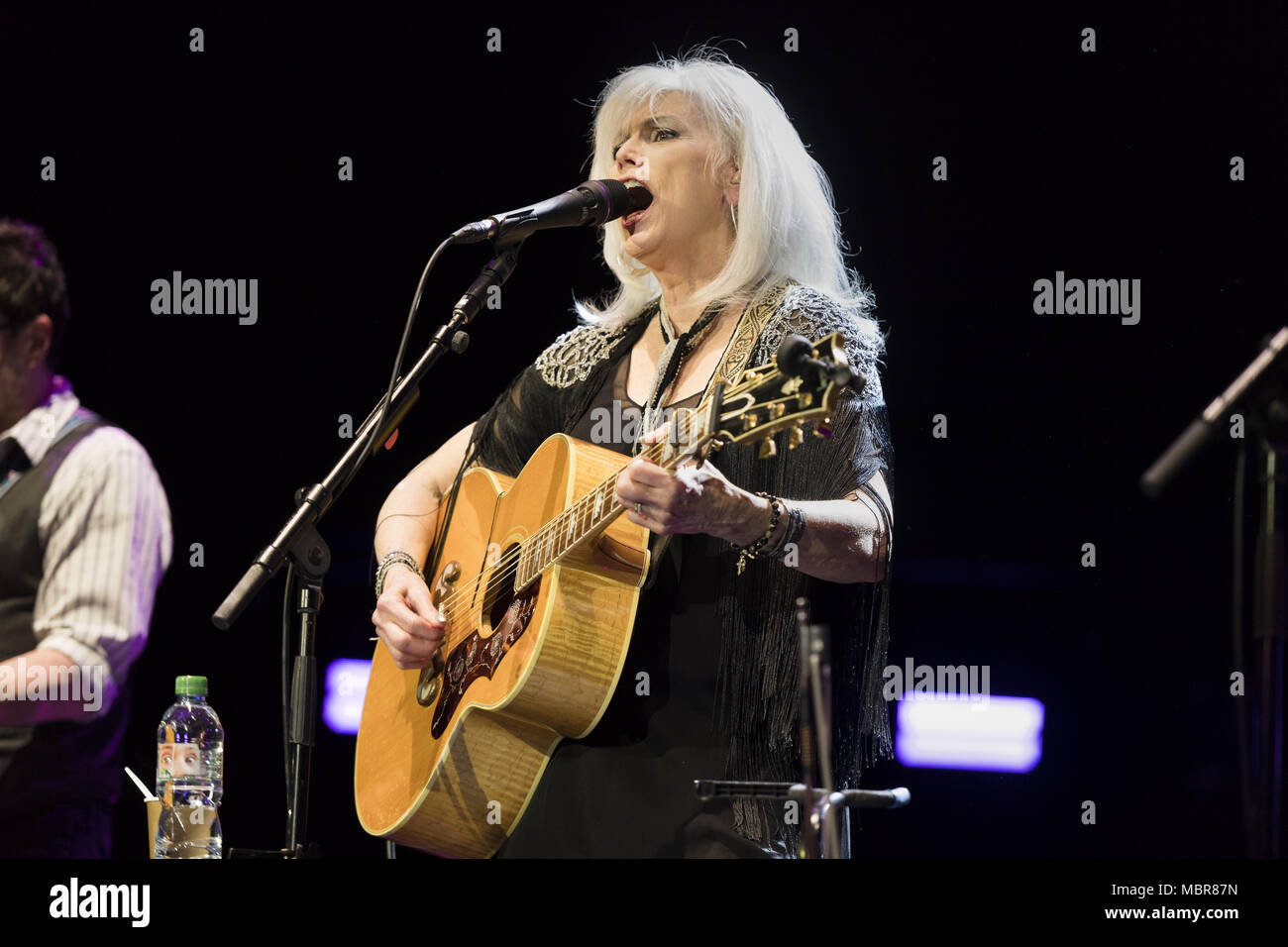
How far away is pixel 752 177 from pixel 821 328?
44 cm

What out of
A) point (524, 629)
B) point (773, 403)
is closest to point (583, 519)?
point (524, 629)

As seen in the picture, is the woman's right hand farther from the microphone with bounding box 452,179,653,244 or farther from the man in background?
the microphone with bounding box 452,179,653,244

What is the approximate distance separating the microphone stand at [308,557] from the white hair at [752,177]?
1.60ft

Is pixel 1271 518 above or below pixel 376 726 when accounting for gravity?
above

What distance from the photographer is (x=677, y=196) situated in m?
3.02

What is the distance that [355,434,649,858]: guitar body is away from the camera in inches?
102

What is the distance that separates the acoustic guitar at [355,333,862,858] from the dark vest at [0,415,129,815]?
553 mm

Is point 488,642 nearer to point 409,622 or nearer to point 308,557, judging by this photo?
point 409,622

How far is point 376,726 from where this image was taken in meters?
3.18

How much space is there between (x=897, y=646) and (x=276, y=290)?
2.28 metres

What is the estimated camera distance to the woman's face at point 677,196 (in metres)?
3.02

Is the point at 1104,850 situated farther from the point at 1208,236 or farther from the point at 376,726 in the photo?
the point at 376,726

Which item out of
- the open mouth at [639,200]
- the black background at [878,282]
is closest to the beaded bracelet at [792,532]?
the open mouth at [639,200]

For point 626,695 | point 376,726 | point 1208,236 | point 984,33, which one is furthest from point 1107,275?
point 376,726
